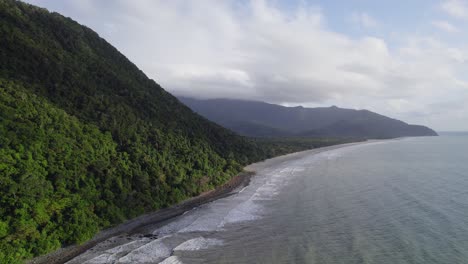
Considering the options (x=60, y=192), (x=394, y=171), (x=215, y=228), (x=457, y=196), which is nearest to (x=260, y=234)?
(x=215, y=228)

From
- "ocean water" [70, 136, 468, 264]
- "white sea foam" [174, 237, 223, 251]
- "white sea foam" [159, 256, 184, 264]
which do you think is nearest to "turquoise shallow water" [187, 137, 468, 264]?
"ocean water" [70, 136, 468, 264]

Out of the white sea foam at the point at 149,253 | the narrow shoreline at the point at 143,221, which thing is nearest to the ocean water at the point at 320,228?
the white sea foam at the point at 149,253

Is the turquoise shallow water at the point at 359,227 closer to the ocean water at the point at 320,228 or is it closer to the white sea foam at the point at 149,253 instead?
the ocean water at the point at 320,228

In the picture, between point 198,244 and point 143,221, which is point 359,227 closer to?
point 198,244

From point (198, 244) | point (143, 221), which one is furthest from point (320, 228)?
point (143, 221)

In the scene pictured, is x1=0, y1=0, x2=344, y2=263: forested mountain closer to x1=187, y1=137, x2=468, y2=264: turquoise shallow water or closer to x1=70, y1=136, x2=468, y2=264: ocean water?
x1=70, y1=136, x2=468, y2=264: ocean water

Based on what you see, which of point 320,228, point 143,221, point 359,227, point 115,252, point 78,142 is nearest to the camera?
point 115,252
